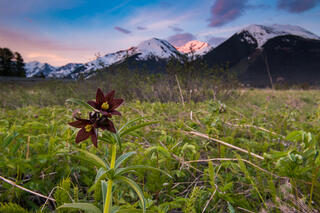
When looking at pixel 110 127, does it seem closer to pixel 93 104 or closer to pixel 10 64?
pixel 93 104

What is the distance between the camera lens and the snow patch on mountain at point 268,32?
8559 cm

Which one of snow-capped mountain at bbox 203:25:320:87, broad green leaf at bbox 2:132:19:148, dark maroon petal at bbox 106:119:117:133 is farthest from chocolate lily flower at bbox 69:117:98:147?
snow-capped mountain at bbox 203:25:320:87

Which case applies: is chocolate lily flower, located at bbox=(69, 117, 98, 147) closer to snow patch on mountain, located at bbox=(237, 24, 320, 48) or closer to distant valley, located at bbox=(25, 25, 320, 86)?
distant valley, located at bbox=(25, 25, 320, 86)

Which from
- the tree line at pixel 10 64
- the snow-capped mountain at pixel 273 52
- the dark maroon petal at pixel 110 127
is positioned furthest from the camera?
the snow-capped mountain at pixel 273 52

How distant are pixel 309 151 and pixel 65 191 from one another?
1370mm

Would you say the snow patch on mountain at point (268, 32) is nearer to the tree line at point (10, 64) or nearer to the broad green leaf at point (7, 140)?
the tree line at point (10, 64)

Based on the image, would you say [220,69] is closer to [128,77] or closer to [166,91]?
[166,91]

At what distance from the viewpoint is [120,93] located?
724 centimetres

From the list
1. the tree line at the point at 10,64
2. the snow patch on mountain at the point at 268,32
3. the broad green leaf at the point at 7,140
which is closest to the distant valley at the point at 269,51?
the snow patch on mountain at the point at 268,32

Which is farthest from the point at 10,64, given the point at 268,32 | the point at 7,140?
the point at 268,32

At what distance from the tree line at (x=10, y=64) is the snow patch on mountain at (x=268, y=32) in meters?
92.6

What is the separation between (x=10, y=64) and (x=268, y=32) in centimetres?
10412

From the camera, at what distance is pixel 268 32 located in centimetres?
9106

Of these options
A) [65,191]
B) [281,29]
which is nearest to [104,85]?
[65,191]
